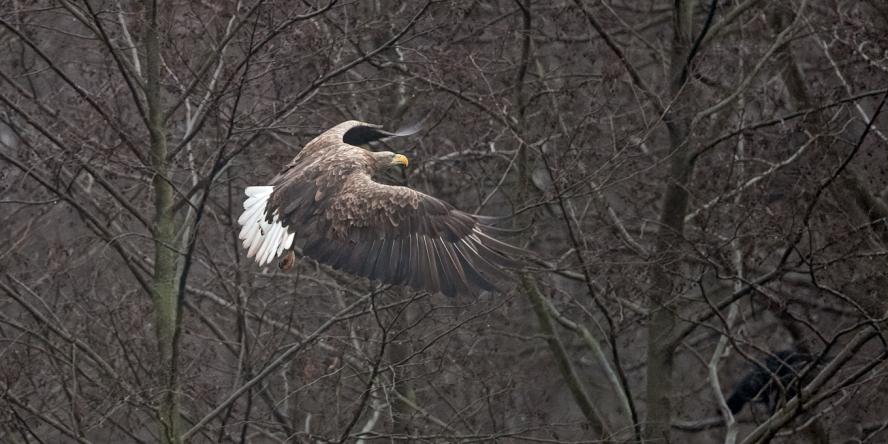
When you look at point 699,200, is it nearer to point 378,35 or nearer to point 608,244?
point 608,244

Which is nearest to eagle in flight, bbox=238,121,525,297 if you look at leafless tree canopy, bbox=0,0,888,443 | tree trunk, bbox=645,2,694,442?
leafless tree canopy, bbox=0,0,888,443

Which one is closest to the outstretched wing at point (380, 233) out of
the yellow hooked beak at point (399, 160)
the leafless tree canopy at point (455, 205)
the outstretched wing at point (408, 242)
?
the outstretched wing at point (408, 242)

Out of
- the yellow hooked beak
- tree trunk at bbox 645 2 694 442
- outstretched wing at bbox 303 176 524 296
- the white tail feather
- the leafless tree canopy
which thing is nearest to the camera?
outstretched wing at bbox 303 176 524 296

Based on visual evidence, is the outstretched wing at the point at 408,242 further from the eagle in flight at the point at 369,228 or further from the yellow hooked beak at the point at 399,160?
the yellow hooked beak at the point at 399,160

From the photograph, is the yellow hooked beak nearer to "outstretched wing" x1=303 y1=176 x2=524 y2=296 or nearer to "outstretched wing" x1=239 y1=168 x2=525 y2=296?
"outstretched wing" x1=239 y1=168 x2=525 y2=296

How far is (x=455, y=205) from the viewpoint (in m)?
9.88

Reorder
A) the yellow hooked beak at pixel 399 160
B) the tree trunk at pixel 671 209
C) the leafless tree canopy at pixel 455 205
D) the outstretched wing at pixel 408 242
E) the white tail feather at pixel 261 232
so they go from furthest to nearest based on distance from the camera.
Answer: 1. the tree trunk at pixel 671 209
2. the yellow hooked beak at pixel 399 160
3. the white tail feather at pixel 261 232
4. the leafless tree canopy at pixel 455 205
5. the outstretched wing at pixel 408 242

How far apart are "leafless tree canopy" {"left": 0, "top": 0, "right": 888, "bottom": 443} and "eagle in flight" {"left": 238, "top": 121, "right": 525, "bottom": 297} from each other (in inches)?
8.2

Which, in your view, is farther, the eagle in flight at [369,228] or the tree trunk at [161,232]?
the tree trunk at [161,232]

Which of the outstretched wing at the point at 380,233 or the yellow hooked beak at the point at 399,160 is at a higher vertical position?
the yellow hooked beak at the point at 399,160

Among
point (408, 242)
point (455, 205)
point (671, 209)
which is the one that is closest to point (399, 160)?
point (408, 242)

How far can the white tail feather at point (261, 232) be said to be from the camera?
6.89m

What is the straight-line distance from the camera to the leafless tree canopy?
22.1ft

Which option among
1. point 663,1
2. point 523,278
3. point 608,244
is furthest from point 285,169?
point 663,1
